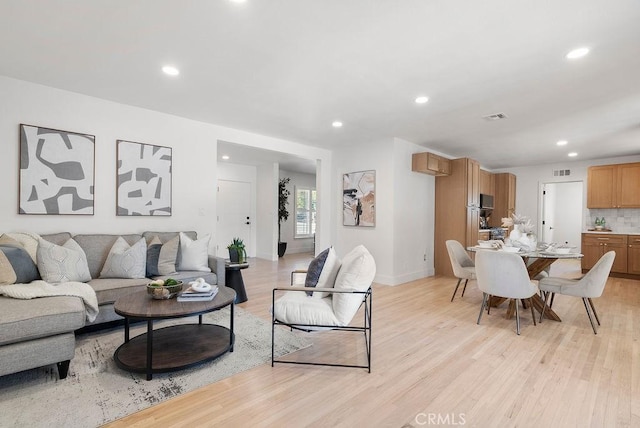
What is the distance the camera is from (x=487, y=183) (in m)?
7.34

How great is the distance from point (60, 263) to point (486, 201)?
7.23m

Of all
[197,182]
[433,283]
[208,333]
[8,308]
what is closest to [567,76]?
[433,283]

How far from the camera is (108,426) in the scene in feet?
5.57

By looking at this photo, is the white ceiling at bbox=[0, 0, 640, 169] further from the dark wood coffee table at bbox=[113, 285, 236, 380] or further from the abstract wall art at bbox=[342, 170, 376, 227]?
the dark wood coffee table at bbox=[113, 285, 236, 380]

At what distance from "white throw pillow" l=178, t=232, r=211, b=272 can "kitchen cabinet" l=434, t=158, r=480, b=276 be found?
4375mm

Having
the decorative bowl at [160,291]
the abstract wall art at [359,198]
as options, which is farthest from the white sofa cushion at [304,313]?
the abstract wall art at [359,198]

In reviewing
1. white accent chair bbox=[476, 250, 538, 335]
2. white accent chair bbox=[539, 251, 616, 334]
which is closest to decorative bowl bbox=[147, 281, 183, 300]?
white accent chair bbox=[476, 250, 538, 335]

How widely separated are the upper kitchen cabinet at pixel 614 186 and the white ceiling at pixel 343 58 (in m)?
2.39

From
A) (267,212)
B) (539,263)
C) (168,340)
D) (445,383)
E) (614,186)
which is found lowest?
(445,383)

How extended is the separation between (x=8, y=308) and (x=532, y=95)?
16.0 feet

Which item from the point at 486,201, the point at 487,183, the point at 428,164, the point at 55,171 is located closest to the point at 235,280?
the point at 55,171

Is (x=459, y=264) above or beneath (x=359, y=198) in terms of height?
beneath

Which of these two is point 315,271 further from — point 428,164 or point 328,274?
point 428,164

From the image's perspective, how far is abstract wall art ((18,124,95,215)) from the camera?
3.11 m
